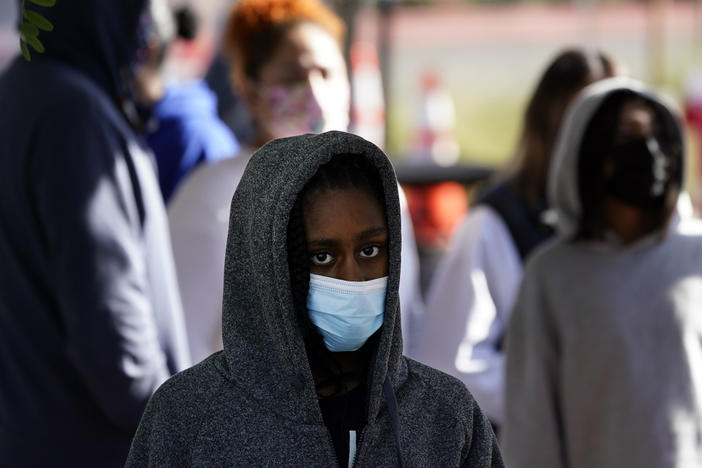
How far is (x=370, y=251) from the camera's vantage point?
2111 mm

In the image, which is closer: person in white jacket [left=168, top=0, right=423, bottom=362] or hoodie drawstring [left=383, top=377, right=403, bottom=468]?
hoodie drawstring [left=383, top=377, right=403, bottom=468]

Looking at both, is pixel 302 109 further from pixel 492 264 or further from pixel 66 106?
pixel 66 106

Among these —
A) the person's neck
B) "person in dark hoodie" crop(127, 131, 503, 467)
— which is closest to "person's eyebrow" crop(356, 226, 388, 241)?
"person in dark hoodie" crop(127, 131, 503, 467)

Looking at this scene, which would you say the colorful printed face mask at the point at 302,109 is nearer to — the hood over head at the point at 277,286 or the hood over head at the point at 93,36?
the hood over head at the point at 93,36

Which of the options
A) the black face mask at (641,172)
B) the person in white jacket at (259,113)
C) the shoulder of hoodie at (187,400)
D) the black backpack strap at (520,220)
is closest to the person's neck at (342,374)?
the shoulder of hoodie at (187,400)

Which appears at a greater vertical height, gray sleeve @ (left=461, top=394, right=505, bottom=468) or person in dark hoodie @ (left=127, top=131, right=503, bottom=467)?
person in dark hoodie @ (left=127, top=131, right=503, bottom=467)

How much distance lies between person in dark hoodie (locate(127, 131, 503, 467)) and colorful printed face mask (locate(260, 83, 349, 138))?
1582 mm

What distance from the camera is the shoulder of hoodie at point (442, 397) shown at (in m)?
2.14

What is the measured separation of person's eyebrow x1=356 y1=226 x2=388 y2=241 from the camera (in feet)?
6.86

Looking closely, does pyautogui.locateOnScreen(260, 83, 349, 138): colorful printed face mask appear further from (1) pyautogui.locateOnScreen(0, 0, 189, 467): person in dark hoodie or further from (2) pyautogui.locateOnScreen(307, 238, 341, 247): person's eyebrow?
(2) pyautogui.locateOnScreen(307, 238, 341, 247): person's eyebrow

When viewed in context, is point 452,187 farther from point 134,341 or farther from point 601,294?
point 134,341

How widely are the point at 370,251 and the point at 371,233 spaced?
34 mm

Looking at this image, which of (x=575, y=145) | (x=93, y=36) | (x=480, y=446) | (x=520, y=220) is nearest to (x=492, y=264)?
(x=520, y=220)

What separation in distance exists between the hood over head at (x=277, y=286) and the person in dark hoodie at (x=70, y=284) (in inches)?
30.9
